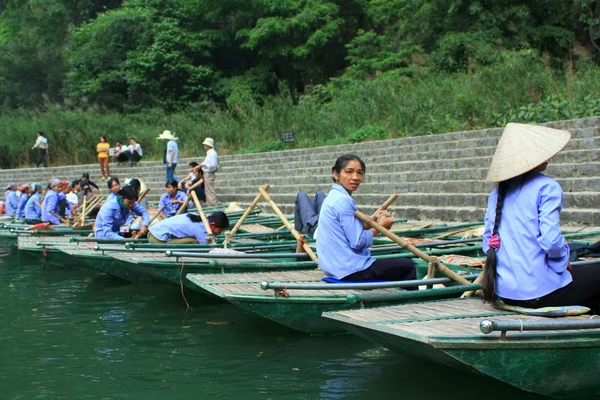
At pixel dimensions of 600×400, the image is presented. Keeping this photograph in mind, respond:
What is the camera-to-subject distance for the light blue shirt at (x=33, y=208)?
13.4m

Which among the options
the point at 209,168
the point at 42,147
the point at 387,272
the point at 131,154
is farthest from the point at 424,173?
the point at 42,147

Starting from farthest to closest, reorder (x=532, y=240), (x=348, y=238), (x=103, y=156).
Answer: (x=103, y=156) < (x=348, y=238) < (x=532, y=240)

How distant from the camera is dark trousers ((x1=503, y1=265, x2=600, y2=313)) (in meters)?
3.68

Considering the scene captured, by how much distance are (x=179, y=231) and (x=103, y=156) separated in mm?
11466

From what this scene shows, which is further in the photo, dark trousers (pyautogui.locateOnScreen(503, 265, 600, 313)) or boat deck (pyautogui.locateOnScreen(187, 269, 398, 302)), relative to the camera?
boat deck (pyautogui.locateOnScreen(187, 269, 398, 302))

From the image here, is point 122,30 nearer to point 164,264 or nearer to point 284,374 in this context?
point 164,264

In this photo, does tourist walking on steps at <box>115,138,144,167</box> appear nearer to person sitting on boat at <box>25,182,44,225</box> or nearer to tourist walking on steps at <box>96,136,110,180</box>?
tourist walking on steps at <box>96,136,110,180</box>

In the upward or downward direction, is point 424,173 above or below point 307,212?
above

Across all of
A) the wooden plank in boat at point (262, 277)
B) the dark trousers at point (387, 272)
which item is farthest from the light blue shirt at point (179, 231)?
the dark trousers at point (387, 272)

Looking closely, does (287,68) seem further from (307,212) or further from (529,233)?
(529,233)

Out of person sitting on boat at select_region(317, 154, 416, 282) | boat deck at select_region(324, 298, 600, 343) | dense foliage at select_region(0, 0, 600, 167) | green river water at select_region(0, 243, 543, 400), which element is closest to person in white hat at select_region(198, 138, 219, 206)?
dense foliage at select_region(0, 0, 600, 167)

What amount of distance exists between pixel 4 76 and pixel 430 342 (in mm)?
32206

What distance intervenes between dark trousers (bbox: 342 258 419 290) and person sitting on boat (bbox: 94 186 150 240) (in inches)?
163

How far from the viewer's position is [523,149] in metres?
3.66
